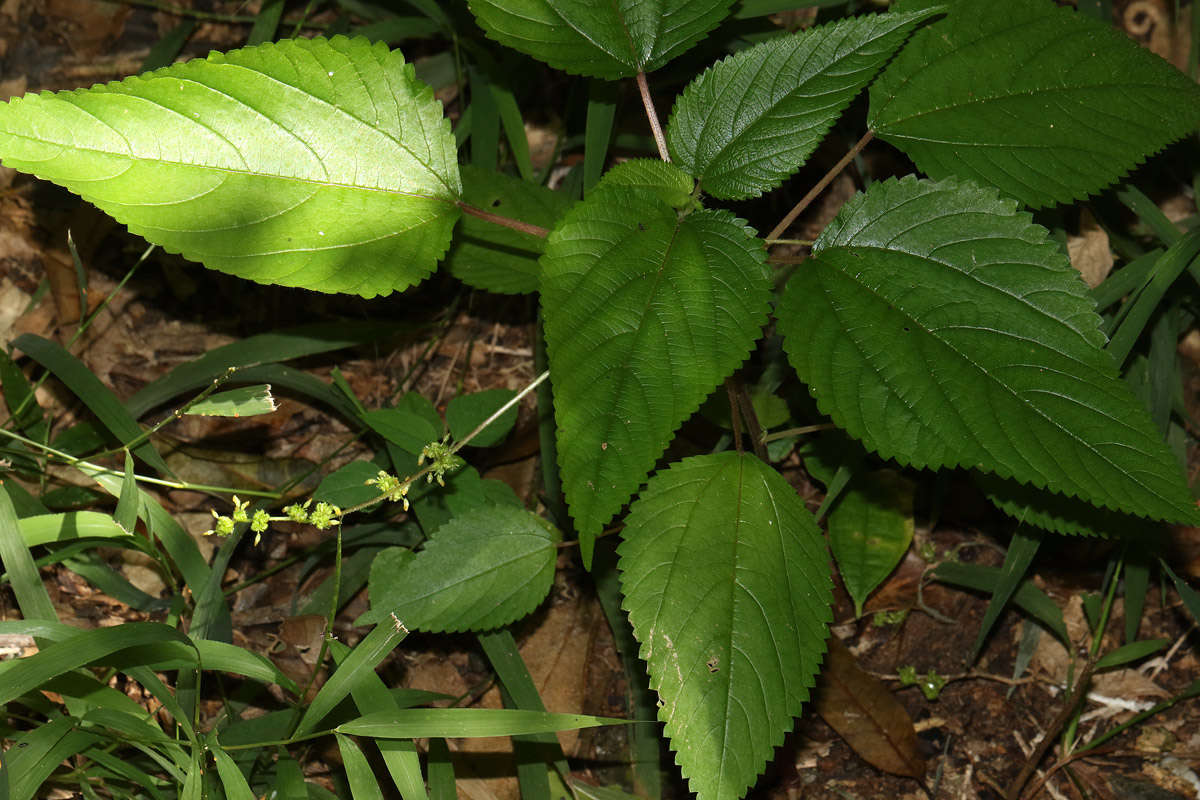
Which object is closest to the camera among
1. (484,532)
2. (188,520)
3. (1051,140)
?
(1051,140)

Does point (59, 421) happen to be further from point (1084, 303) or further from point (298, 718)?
point (1084, 303)

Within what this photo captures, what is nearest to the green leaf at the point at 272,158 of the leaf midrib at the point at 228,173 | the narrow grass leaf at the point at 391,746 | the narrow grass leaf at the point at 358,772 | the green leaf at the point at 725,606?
the leaf midrib at the point at 228,173

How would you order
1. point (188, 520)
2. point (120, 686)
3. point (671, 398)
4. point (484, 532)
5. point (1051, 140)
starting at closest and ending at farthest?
1. point (671, 398)
2. point (1051, 140)
3. point (484, 532)
4. point (120, 686)
5. point (188, 520)

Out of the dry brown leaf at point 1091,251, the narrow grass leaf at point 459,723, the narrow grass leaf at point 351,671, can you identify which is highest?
the dry brown leaf at point 1091,251

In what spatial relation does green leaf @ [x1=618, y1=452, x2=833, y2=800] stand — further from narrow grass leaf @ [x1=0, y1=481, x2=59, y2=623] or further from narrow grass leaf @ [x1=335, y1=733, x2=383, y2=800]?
narrow grass leaf @ [x1=0, y1=481, x2=59, y2=623]

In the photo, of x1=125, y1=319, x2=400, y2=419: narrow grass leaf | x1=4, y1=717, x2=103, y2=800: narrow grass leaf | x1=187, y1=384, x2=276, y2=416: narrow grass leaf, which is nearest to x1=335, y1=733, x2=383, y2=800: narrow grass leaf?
x1=4, y1=717, x2=103, y2=800: narrow grass leaf

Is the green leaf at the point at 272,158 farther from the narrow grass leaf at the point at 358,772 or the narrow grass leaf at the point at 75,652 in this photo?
the narrow grass leaf at the point at 358,772

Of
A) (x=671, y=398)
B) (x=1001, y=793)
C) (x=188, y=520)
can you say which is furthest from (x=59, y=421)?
(x=1001, y=793)

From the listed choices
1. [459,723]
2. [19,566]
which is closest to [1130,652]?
[459,723]
